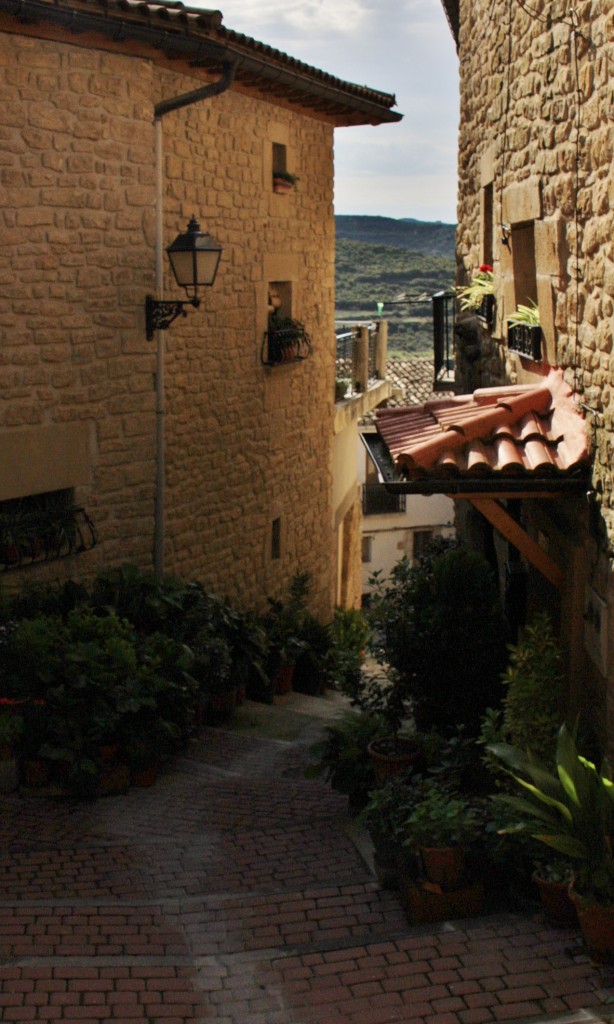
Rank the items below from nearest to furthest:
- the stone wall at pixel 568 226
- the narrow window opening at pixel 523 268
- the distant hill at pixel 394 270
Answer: the stone wall at pixel 568 226 < the narrow window opening at pixel 523 268 < the distant hill at pixel 394 270

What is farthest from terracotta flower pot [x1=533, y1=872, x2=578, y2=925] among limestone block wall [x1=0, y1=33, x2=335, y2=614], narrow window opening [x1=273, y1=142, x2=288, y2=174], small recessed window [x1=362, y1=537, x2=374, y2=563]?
small recessed window [x1=362, y1=537, x2=374, y2=563]

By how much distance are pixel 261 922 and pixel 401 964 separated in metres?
0.99

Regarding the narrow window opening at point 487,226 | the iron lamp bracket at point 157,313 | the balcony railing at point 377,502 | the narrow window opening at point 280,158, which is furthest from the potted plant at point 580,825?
the balcony railing at point 377,502

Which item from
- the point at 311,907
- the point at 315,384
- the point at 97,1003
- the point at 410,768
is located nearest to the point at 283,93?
the point at 315,384

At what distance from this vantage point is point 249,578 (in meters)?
14.0

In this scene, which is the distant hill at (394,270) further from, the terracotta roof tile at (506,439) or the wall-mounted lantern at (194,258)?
the terracotta roof tile at (506,439)

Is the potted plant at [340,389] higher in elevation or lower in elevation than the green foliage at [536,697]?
higher

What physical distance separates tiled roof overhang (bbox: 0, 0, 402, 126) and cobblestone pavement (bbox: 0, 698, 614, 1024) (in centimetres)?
567

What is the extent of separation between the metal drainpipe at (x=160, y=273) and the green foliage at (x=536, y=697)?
14.1 ft

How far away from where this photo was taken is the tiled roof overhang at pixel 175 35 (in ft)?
30.3

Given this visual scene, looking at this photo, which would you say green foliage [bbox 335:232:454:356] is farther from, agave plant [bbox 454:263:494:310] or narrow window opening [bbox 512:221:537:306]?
narrow window opening [bbox 512:221:537:306]

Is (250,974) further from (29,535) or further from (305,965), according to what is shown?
(29,535)

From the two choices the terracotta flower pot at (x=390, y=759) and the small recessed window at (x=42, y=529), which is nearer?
the terracotta flower pot at (x=390, y=759)

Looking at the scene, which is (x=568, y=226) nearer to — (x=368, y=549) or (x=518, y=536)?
(x=518, y=536)
